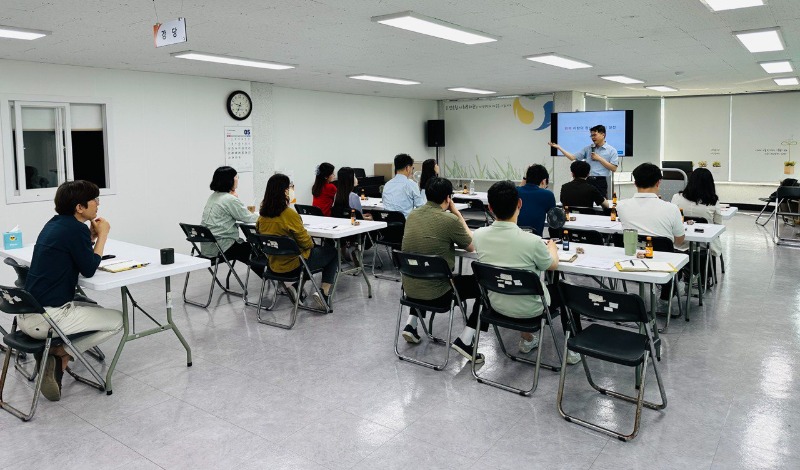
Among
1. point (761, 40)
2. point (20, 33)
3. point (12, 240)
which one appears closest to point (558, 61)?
point (761, 40)

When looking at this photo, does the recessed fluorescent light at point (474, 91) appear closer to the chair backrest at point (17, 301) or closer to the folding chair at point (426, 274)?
the folding chair at point (426, 274)

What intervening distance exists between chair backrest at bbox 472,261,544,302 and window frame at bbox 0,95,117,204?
5.48m

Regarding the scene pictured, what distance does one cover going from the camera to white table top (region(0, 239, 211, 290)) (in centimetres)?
358

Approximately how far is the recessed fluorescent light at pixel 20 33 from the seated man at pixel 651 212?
4953 mm

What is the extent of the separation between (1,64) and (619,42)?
6.42 meters

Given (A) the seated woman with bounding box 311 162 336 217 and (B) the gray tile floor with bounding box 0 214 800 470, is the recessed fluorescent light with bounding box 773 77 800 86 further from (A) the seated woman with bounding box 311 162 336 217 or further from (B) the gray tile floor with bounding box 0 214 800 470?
(A) the seated woman with bounding box 311 162 336 217

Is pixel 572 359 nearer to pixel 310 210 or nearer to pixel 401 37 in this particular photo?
pixel 401 37

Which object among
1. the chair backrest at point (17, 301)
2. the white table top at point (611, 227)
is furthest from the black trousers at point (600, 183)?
the chair backrest at point (17, 301)

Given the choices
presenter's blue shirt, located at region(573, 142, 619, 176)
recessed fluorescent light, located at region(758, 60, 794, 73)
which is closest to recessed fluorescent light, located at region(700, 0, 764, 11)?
presenter's blue shirt, located at region(573, 142, 619, 176)

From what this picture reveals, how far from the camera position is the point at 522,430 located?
125 inches

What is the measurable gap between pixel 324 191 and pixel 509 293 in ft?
13.4

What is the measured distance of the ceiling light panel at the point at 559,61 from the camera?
22.4 feet

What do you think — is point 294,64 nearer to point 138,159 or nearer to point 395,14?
point 138,159

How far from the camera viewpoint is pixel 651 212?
469 centimetres
